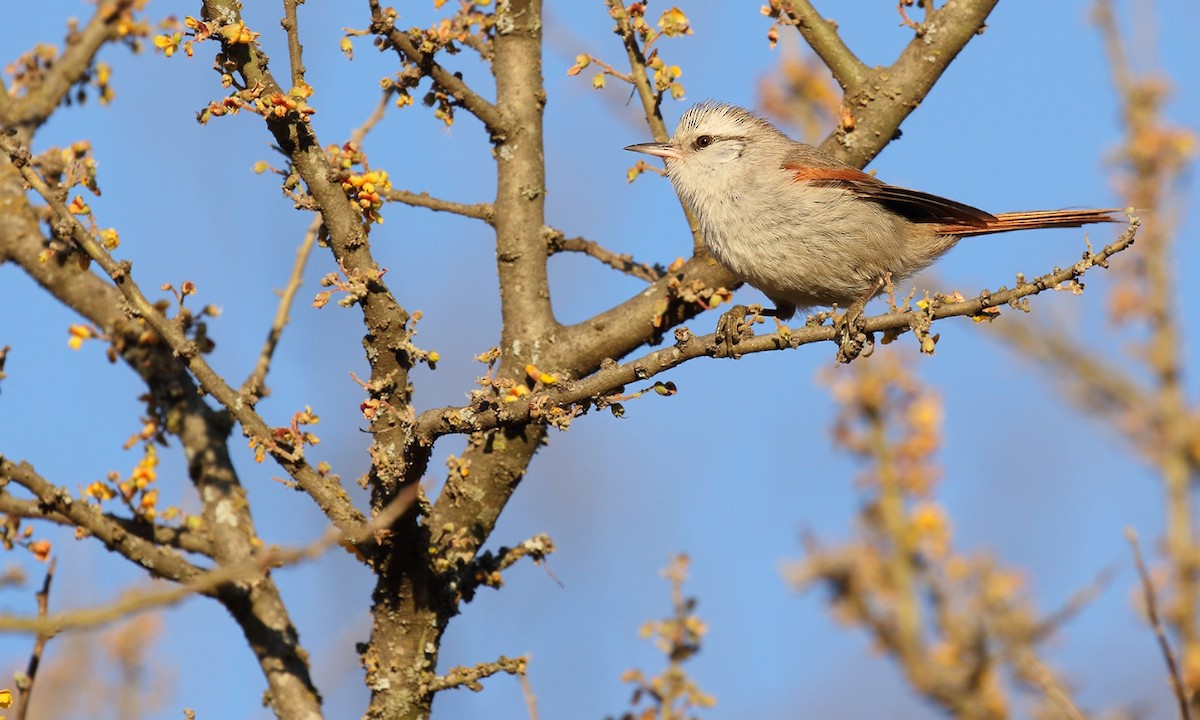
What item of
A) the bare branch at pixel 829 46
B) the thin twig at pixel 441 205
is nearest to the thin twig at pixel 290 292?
the thin twig at pixel 441 205

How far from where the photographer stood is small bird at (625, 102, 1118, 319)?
451 centimetres

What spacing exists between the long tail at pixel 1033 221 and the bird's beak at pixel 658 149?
3.56ft

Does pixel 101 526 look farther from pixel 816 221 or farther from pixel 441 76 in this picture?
pixel 816 221

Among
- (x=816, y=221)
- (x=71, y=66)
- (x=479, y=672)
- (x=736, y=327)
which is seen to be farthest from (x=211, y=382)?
(x=816, y=221)

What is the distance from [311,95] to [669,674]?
2020 millimetres

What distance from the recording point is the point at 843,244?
15.2 feet

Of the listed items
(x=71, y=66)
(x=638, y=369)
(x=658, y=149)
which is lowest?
(x=638, y=369)

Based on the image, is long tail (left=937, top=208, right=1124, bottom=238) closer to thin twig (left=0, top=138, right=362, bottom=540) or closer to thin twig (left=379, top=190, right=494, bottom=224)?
thin twig (left=379, top=190, right=494, bottom=224)

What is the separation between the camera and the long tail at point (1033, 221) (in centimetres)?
425

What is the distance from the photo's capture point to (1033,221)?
4.50 m

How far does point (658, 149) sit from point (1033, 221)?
141cm

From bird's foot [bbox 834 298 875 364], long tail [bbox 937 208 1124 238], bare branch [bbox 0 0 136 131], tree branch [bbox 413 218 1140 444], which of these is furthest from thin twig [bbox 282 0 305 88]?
long tail [bbox 937 208 1124 238]

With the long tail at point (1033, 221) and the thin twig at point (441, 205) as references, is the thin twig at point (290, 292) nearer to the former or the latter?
the thin twig at point (441, 205)

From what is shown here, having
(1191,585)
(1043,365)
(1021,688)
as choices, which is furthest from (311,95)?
(1043,365)
